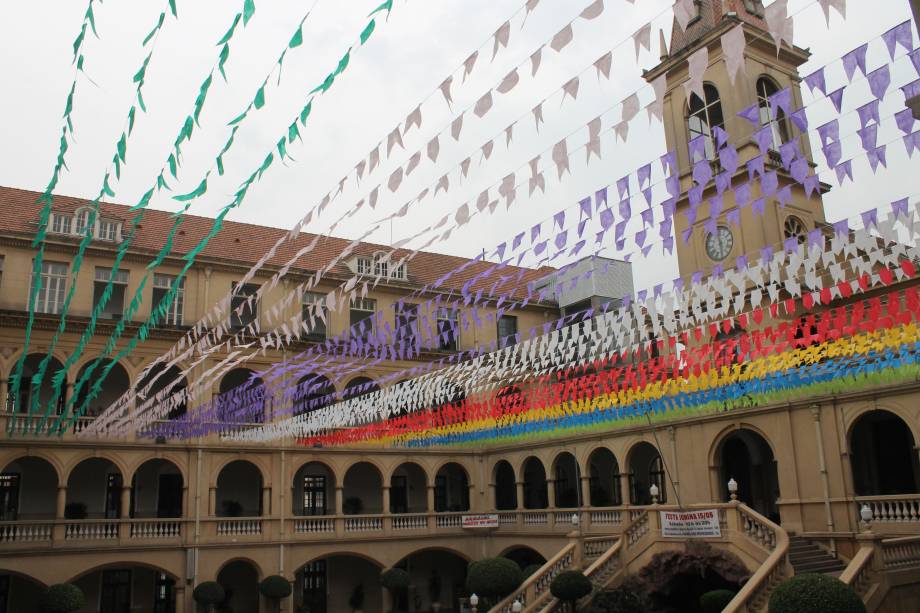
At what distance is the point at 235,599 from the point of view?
2792 centimetres

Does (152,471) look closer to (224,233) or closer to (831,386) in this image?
(224,233)

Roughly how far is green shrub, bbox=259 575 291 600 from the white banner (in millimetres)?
7402

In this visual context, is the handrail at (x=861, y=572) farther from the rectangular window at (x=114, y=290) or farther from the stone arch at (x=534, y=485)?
the rectangular window at (x=114, y=290)

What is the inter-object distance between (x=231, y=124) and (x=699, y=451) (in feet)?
63.3

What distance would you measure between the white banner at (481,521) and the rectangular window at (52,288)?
1598cm

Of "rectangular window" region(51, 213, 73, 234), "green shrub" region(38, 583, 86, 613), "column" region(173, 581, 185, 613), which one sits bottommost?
"column" region(173, 581, 185, 613)

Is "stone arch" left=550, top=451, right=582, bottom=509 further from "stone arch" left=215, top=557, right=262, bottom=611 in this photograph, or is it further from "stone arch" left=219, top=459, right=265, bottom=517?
"stone arch" left=215, top=557, right=262, bottom=611

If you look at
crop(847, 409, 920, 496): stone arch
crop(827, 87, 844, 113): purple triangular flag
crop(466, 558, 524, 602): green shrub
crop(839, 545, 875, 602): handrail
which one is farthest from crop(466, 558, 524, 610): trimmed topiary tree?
crop(827, 87, 844, 113): purple triangular flag

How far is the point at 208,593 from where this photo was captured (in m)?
24.8

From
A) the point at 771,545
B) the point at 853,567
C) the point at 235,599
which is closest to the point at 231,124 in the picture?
the point at 853,567

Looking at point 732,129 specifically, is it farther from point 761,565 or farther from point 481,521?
point 481,521

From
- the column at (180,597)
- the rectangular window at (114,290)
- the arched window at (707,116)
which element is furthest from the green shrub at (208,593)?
the arched window at (707,116)

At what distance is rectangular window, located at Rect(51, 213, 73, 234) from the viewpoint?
26.5 meters

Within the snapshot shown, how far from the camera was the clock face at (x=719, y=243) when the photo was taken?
80.5 feet
